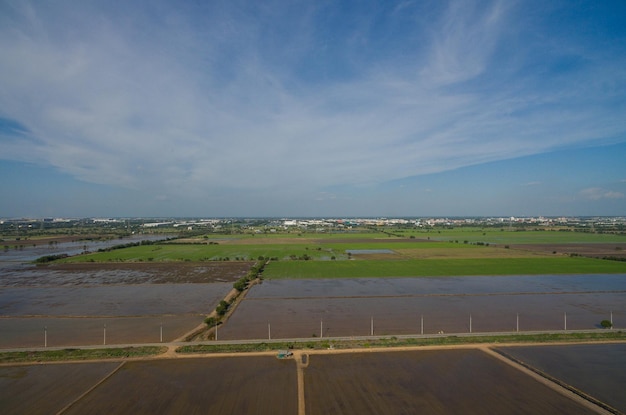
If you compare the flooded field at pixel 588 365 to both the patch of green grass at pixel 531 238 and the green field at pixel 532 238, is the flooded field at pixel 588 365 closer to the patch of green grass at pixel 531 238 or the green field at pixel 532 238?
the patch of green grass at pixel 531 238

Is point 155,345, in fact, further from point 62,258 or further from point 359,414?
point 62,258

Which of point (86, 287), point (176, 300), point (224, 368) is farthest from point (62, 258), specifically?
point (224, 368)

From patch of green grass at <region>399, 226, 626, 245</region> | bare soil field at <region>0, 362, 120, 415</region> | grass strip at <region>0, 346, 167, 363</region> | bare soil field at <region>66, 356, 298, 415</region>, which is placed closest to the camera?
bare soil field at <region>66, 356, 298, 415</region>

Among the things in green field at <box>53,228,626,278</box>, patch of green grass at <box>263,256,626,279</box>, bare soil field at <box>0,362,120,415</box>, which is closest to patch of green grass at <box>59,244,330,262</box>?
green field at <box>53,228,626,278</box>

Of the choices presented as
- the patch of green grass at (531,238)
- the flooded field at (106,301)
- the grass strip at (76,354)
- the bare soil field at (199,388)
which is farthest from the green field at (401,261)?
the bare soil field at (199,388)

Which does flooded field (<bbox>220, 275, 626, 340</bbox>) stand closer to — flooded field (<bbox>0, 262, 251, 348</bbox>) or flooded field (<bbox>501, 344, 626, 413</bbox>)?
flooded field (<bbox>501, 344, 626, 413</bbox>)

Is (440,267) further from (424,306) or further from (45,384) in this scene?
(45,384)
